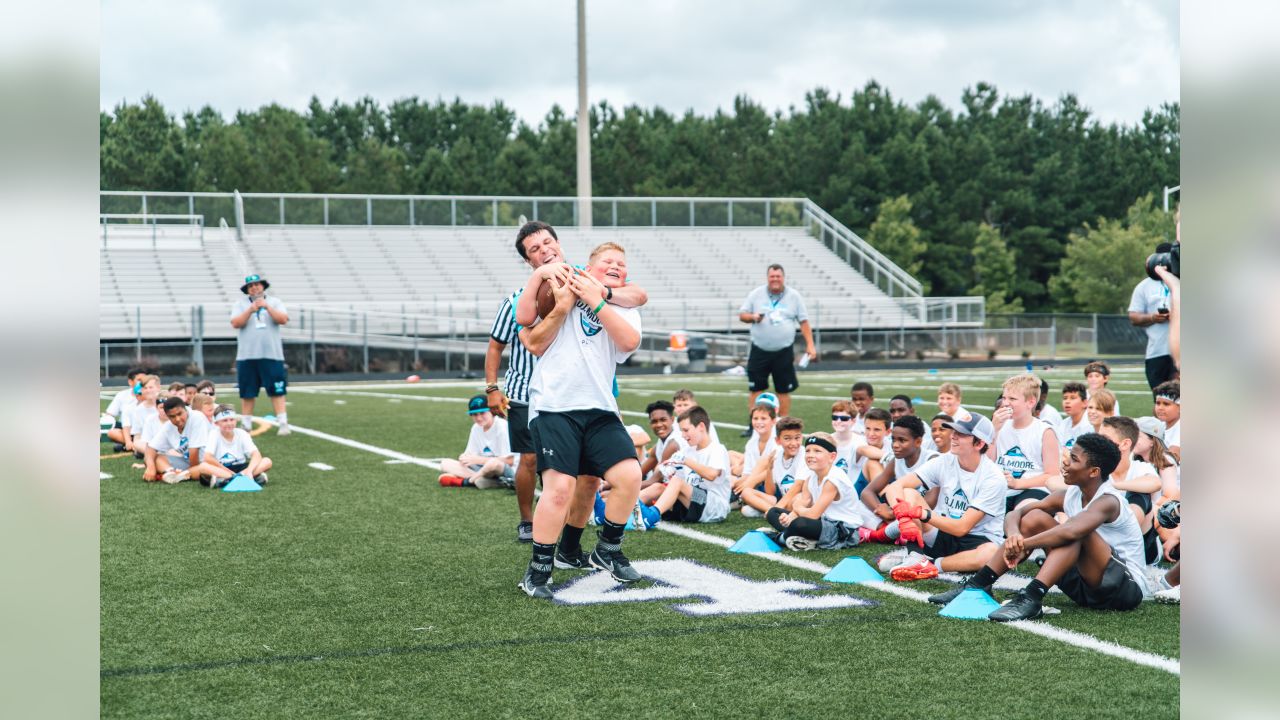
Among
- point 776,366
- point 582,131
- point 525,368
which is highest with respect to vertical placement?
point 582,131

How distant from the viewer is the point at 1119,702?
4.69m

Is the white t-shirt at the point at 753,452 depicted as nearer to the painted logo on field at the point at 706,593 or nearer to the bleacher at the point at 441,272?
the painted logo on field at the point at 706,593

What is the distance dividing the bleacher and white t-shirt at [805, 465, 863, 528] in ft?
86.5

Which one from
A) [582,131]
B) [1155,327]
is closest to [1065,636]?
[1155,327]

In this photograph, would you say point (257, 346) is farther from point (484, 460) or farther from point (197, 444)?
point (484, 460)

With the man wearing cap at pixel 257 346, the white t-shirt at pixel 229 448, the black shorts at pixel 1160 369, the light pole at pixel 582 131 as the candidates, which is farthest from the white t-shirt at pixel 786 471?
the light pole at pixel 582 131

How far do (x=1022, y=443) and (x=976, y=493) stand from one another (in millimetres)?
1281

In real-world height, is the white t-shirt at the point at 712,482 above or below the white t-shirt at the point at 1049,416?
below

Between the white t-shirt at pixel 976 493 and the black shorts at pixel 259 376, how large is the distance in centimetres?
996

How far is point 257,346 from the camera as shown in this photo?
15766 millimetres

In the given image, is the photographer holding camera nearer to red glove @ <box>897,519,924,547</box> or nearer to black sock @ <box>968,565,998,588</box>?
red glove @ <box>897,519,924,547</box>

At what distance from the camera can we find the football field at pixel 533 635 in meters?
4.77
